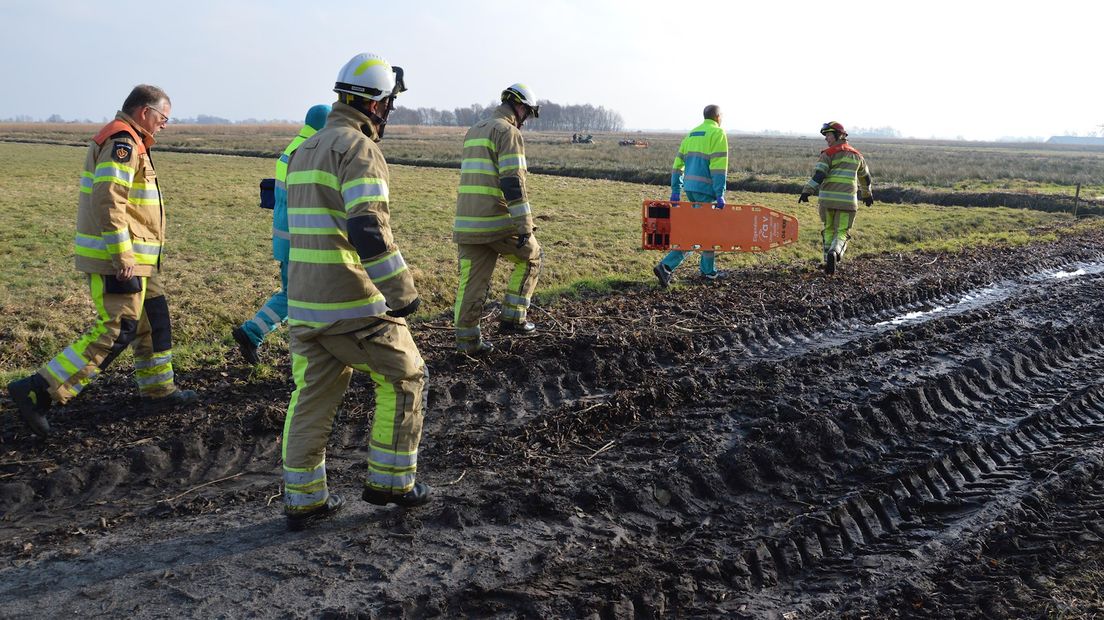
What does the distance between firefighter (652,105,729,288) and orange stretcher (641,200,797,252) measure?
6.9 inches

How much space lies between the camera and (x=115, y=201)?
5.25 m

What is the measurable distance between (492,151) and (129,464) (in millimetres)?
3589

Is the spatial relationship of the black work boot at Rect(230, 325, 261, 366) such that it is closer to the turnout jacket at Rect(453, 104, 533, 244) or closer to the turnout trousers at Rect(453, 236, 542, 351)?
the turnout trousers at Rect(453, 236, 542, 351)

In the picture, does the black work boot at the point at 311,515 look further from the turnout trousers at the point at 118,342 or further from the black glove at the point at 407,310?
the turnout trousers at the point at 118,342

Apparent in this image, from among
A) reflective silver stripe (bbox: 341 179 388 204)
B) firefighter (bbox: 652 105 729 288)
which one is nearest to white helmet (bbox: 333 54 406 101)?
reflective silver stripe (bbox: 341 179 388 204)

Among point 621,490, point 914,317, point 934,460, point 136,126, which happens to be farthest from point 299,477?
point 914,317

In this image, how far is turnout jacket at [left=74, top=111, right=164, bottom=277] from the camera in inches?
206

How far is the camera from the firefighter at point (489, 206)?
663cm

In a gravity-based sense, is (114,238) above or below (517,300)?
above

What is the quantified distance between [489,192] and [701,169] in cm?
449

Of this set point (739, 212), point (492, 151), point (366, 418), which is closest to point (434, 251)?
point (739, 212)

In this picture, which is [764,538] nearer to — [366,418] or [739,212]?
[366,418]

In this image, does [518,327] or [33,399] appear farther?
[518,327]

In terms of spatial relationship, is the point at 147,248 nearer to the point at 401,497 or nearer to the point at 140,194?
the point at 140,194
